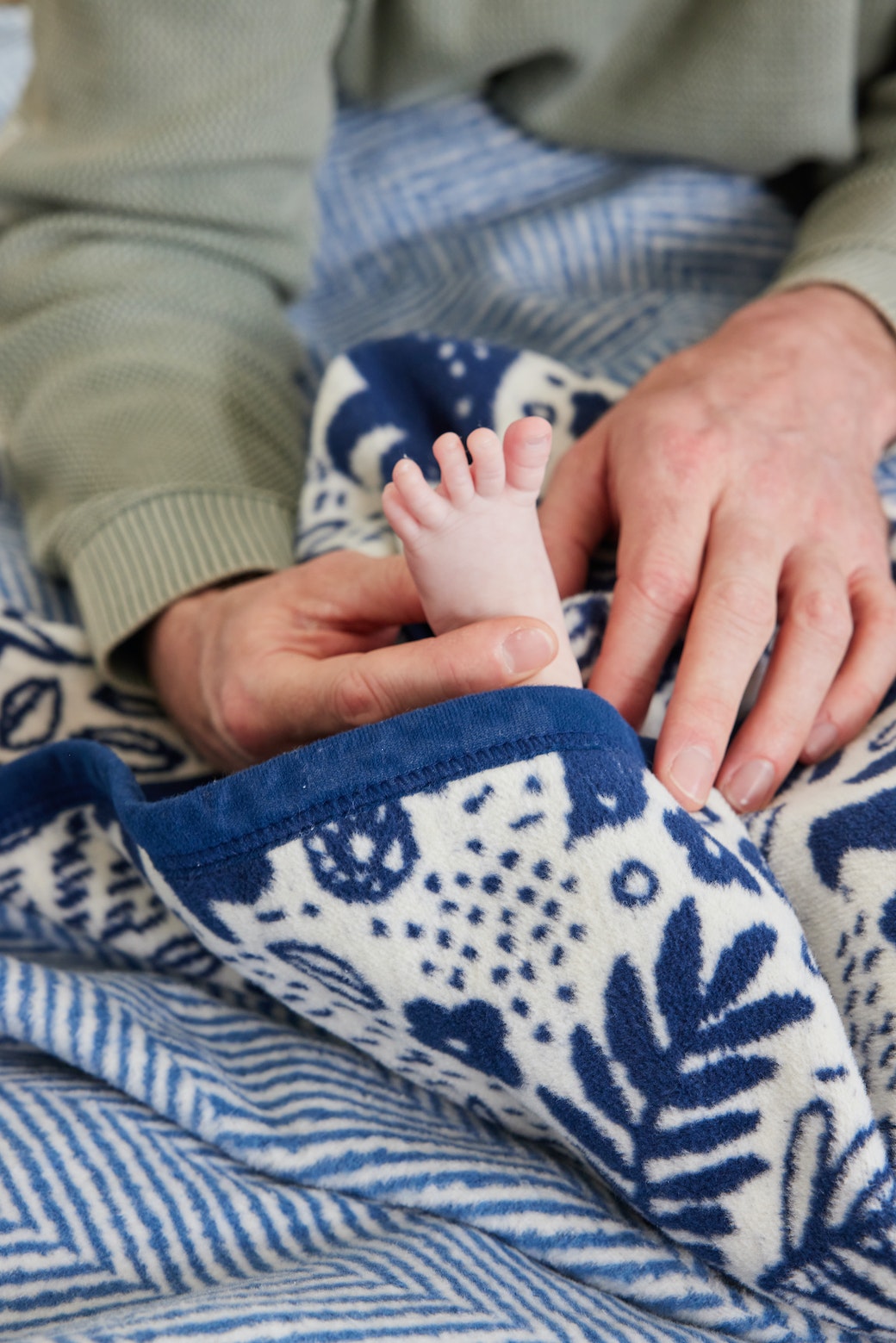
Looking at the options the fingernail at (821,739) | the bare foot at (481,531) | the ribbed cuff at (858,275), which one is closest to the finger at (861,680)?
the fingernail at (821,739)

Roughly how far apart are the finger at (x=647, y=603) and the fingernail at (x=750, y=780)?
53 mm

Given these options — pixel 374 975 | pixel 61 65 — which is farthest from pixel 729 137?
pixel 374 975

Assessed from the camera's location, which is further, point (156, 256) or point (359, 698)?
point (156, 256)

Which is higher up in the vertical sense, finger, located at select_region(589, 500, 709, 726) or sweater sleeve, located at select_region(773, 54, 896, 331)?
sweater sleeve, located at select_region(773, 54, 896, 331)

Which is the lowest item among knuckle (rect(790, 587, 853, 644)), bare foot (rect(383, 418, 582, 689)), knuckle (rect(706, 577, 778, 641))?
knuckle (rect(790, 587, 853, 644))

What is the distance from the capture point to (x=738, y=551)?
0.49 m

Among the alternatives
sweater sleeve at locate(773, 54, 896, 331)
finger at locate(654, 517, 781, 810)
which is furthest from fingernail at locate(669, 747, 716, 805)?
sweater sleeve at locate(773, 54, 896, 331)

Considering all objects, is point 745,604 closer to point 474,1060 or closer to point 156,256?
point 474,1060

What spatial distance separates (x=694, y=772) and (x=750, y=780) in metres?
0.04

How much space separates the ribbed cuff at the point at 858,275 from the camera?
2.15 feet

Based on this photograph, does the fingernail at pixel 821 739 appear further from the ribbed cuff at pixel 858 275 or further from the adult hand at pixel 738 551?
the ribbed cuff at pixel 858 275

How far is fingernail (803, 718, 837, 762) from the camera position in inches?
18.7

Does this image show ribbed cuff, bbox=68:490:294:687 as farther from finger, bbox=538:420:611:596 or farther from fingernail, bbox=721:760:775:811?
fingernail, bbox=721:760:775:811

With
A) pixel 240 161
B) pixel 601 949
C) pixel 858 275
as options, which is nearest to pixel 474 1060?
pixel 601 949
